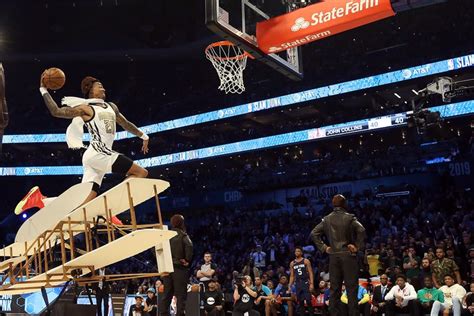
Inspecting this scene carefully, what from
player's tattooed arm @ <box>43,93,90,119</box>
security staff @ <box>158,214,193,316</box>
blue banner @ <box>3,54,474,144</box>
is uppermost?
blue banner @ <box>3,54,474,144</box>

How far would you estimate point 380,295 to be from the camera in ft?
37.5

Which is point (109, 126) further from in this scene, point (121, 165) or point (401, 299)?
point (401, 299)

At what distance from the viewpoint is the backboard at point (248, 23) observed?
Result: 8.27 metres

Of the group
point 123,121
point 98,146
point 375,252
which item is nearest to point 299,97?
point 375,252

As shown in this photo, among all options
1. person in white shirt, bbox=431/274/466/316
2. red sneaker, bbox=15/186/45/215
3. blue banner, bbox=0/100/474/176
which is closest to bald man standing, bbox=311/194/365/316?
red sneaker, bbox=15/186/45/215

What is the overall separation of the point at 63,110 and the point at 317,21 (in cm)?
447

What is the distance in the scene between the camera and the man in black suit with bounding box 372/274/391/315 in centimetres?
1131

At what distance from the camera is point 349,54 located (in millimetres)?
27344

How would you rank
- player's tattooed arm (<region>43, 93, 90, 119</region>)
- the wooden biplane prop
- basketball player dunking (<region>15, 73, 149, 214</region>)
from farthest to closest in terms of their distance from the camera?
basketball player dunking (<region>15, 73, 149, 214</region>) < player's tattooed arm (<region>43, 93, 90, 119</region>) < the wooden biplane prop

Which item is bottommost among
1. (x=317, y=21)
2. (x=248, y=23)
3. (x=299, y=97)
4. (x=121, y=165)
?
(x=121, y=165)

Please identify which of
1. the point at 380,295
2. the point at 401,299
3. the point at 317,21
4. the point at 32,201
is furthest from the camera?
the point at 380,295

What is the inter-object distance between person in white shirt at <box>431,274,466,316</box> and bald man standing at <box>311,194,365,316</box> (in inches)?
174

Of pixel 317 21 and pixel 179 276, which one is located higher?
pixel 317 21

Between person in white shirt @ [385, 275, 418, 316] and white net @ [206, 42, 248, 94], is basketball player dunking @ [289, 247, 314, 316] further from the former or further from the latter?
white net @ [206, 42, 248, 94]
